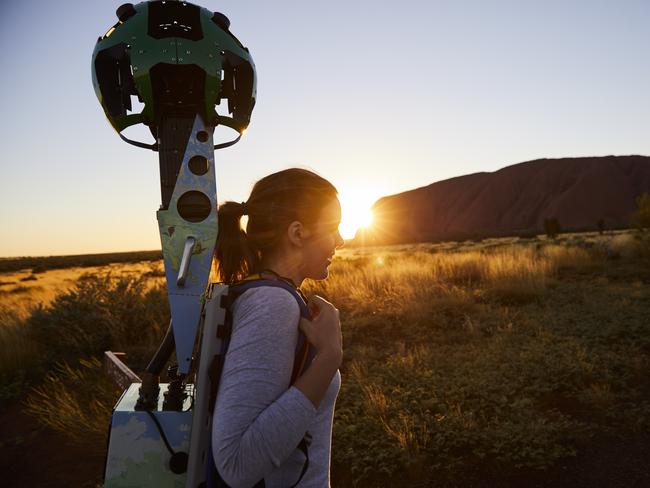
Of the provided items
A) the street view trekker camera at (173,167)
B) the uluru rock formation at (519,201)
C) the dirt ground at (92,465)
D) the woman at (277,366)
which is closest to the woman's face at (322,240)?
the woman at (277,366)

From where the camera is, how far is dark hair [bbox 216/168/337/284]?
1363mm

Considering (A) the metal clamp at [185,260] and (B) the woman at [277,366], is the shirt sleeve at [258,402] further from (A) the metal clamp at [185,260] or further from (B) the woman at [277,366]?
(A) the metal clamp at [185,260]

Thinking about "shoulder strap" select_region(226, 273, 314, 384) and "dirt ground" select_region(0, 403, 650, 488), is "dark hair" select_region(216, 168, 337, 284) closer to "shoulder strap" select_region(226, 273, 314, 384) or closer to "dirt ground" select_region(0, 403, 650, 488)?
"shoulder strap" select_region(226, 273, 314, 384)

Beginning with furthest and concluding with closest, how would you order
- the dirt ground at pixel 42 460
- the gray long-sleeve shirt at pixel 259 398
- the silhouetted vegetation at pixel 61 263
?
the silhouetted vegetation at pixel 61 263
the dirt ground at pixel 42 460
the gray long-sleeve shirt at pixel 259 398

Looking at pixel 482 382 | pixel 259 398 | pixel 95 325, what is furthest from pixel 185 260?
pixel 95 325

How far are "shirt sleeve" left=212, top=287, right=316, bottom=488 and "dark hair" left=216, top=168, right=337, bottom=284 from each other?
1.14ft

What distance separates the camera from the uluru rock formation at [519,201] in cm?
8375

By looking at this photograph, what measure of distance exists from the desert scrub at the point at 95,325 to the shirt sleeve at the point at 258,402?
19.8 feet

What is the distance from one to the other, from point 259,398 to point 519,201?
106m

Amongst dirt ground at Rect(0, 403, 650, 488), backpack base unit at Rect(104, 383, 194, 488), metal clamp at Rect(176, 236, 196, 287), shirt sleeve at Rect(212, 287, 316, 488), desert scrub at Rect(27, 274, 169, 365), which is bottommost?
dirt ground at Rect(0, 403, 650, 488)

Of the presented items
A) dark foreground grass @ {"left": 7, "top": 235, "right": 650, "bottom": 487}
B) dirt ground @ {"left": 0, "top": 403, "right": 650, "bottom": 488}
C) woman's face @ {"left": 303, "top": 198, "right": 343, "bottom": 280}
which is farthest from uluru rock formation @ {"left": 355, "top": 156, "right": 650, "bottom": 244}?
woman's face @ {"left": 303, "top": 198, "right": 343, "bottom": 280}

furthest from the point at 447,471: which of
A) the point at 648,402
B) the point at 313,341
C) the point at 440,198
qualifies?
the point at 440,198

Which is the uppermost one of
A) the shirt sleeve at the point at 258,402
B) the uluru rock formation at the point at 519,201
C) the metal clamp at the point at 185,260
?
the uluru rock formation at the point at 519,201

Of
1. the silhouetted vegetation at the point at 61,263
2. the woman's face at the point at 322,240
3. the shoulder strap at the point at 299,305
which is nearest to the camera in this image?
the shoulder strap at the point at 299,305
